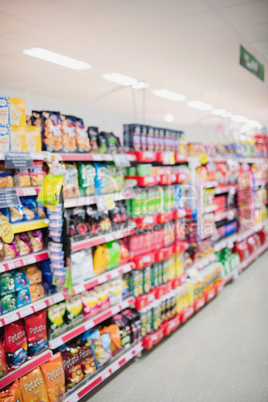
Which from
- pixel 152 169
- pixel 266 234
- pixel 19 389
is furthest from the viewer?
pixel 266 234

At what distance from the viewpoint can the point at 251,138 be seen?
7.57 m

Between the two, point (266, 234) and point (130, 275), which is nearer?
point (130, 275)

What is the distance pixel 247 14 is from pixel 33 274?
12.4 feet

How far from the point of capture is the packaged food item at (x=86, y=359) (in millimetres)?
2643

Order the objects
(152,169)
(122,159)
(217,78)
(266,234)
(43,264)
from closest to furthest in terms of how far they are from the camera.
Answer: (43,264)
(122,159)
(152,169)
(266,234)
(217,78)

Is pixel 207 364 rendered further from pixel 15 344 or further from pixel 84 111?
pixel 84 111

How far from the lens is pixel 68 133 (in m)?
2.56

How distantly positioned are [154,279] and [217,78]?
5.94 m

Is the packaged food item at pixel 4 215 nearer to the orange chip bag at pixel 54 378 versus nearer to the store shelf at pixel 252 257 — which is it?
the orange chip bag at pixel 54 378

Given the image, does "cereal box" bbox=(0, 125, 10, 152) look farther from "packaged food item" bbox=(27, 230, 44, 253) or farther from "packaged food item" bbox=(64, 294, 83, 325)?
"packaged food item" bbox=(64, 294, 83, 325)

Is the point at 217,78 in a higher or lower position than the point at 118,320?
higher

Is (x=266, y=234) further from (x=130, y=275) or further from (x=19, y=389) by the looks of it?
(x=19, y=389)

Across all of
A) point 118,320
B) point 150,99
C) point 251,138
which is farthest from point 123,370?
point 150,99

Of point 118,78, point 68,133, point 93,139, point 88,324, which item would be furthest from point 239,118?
point 88,324
